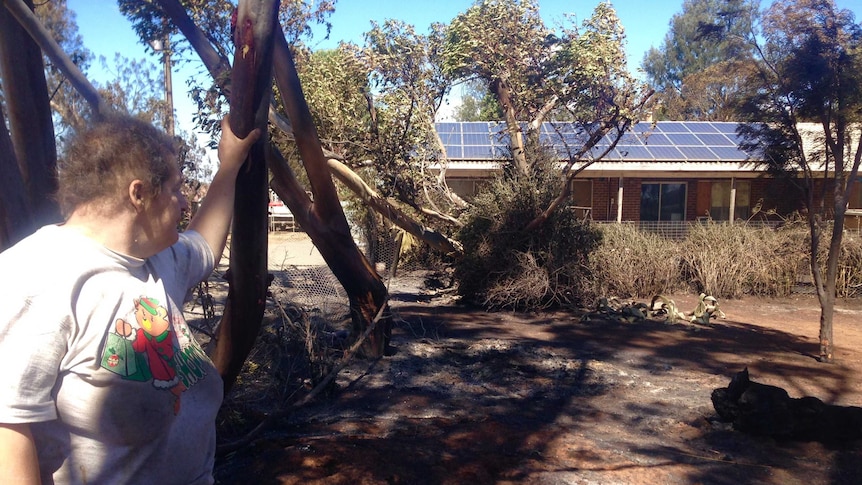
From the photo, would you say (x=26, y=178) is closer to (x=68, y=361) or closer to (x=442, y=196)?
(x=68, y=361)

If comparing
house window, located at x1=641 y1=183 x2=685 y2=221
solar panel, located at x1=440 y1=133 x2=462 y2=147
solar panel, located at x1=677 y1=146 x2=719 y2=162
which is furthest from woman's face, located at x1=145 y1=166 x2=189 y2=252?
house window, located at x1=641 y1=183 x2=685 y2=221

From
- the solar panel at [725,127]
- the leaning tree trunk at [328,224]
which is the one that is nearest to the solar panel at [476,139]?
the solar panel at [725,127]

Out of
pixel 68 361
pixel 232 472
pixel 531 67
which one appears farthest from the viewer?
pixel 531 67

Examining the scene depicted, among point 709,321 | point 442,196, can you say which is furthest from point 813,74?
point 442,196

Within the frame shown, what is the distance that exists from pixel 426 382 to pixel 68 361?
18.3 feet

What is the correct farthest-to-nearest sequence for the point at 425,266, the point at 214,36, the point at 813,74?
the point at 425,266 → the point at 214,36 → the point at 813,74

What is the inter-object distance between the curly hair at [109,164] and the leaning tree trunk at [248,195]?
77 centimetres

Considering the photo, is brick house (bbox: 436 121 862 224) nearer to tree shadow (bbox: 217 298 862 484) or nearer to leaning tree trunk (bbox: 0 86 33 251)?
tree shadow (bbox: 217 298 862 484)

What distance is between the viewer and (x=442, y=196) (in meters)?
13.6

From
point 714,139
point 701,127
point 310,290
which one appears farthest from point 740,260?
point 310,290

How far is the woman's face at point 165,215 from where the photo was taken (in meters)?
1.71

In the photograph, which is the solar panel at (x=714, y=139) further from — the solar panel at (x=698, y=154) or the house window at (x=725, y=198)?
the house window at (x=725, y=198)

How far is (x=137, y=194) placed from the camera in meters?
1.66

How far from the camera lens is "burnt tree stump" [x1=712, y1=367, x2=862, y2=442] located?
5301 mm
